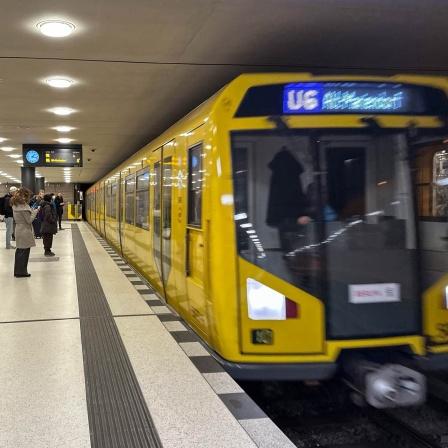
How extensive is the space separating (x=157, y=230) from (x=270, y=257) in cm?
356

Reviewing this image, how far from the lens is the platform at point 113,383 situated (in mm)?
3199

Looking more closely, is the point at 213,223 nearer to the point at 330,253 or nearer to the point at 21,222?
the point at 330,253

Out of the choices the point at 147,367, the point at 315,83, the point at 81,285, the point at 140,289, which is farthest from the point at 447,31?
the point at 81,285

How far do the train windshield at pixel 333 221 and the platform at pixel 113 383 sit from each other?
1062mm

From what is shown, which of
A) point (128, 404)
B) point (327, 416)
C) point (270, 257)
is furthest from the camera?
point (327, 416)

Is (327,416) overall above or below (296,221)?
below

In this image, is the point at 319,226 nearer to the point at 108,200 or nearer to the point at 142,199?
the point at 142,199

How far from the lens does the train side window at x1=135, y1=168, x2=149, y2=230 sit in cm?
877

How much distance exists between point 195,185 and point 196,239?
504mm

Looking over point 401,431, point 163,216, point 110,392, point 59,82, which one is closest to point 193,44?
point 163,216

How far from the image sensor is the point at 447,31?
596 centimetres

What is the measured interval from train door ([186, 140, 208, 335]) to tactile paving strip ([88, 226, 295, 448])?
241mm

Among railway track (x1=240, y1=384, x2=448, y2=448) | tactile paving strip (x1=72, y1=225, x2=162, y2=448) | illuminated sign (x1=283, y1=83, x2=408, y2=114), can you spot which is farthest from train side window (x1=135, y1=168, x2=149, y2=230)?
illuminated sign (x1=283, y1=83, x2=408, y2=114)

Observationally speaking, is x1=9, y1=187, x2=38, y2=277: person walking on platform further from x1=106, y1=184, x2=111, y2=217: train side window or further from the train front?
x1=106, y1=184, x2=111, y2=217: train side window
